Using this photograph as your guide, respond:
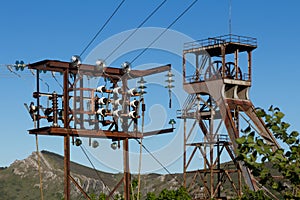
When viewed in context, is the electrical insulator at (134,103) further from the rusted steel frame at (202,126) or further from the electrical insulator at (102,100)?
the rusted steel frame at (202,126)

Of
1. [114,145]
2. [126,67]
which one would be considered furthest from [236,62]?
[114,145]

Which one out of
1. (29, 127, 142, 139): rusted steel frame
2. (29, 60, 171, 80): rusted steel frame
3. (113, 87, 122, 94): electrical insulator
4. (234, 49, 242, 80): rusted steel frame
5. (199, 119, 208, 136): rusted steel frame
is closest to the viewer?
(29, 127, 142, 139): rusted steel frame

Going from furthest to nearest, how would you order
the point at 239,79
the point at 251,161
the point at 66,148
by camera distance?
the point at 239,79 → the point at 66,148 → the point at 251,161

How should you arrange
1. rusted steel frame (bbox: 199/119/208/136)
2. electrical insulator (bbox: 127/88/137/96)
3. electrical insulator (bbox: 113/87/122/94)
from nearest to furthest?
1. electrical insulator (bbox: 113/87/122/94)
2. electrical insulator (bbox: 127/88/137/96)
3. rusted steel frame (bbox: 199/119/208/136)

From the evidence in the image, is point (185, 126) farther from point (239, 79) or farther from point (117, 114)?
point (117, 114)

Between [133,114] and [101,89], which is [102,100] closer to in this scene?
[101,89]

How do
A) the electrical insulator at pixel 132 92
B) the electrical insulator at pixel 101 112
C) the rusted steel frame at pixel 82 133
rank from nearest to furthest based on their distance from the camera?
the rusted steel frame at pixel 82 133 < the electrical insulator at pixel 101 112 < the electrical insulator at pixel 132 92

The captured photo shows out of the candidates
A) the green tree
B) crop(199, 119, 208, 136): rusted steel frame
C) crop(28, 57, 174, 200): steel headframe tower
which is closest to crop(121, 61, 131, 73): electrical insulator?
crop(28, 57, 174, 200): steel headframe tower

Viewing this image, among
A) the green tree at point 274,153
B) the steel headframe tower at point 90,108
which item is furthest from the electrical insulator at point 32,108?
the green tree at point 274,153

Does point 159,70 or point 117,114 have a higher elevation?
point 159,70

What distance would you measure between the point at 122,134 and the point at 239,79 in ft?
95.6

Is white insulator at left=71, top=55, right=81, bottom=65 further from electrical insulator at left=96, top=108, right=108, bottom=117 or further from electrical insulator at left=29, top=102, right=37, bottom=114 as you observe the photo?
electrical insulator at left=29, top=102, right=37, bottom=114

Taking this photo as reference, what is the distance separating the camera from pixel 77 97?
111 feet

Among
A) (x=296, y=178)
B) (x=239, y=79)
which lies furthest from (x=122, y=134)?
(x=239, y=79)
